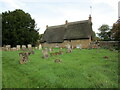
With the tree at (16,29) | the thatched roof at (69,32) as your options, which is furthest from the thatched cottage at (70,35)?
the tree at (16,29)

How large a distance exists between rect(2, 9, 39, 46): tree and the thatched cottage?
25.0 ft

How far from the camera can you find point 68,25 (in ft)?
126

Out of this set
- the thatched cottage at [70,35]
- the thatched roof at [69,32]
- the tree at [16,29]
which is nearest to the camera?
the tree at [16,29]

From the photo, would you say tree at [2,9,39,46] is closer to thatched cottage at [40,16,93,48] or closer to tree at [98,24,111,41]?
thatched cottage at [40,16,93,48]

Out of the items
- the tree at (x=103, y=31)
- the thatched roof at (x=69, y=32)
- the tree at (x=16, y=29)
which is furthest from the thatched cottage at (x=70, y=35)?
the tree at (x=103, y=31)

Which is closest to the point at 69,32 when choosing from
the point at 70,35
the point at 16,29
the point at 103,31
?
the point at 70,35

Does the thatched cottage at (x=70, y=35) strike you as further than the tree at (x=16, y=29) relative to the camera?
Yes

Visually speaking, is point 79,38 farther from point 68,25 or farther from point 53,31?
point 53,31

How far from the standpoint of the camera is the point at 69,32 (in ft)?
117

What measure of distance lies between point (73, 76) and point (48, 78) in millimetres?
1440

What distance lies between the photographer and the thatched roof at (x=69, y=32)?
107 feet

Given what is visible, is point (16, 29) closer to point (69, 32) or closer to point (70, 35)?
point (69, 32)

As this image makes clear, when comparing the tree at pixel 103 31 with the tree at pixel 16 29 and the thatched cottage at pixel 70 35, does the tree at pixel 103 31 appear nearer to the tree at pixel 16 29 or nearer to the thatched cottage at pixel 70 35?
the thatched cottage at pixel 70 35

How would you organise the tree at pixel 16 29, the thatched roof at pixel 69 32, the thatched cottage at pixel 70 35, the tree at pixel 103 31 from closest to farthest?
the tree at pixel 16 29
the thatched cottage at pixel 70 35
the thatched roof at pixel 69 32
the tree at pixel 103 31
